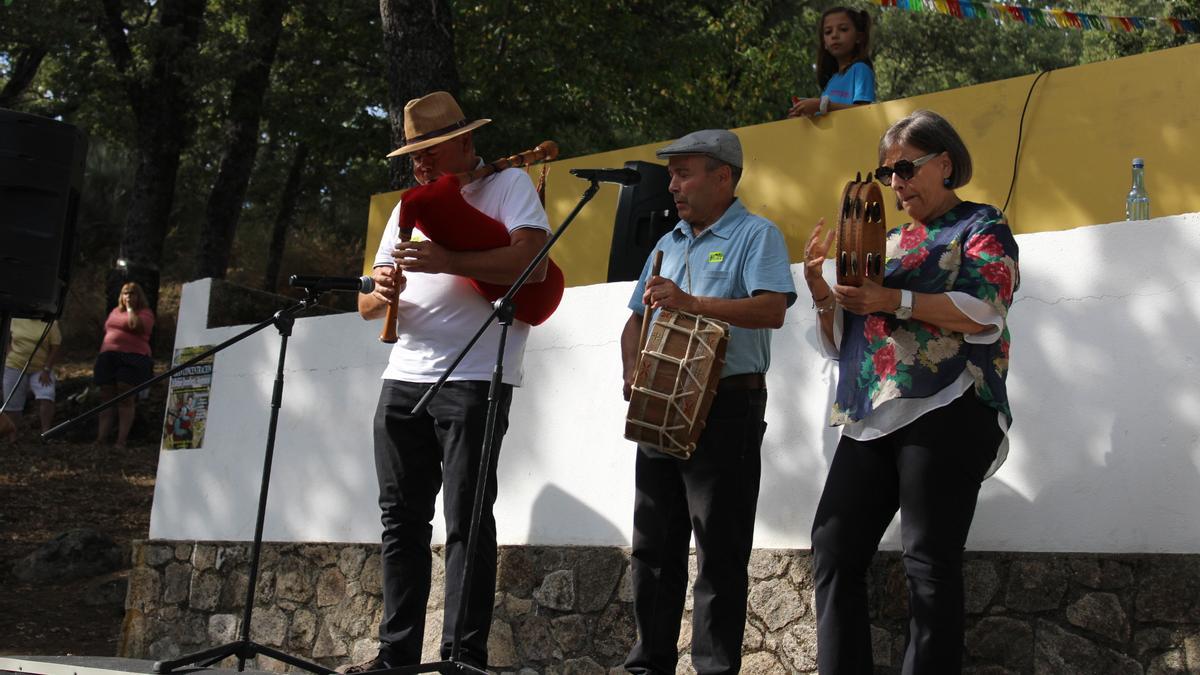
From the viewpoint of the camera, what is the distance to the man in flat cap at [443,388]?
13.9 feet

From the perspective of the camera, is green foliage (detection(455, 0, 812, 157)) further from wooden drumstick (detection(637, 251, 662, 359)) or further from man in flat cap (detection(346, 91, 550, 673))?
wooden drumstick (detection(637, 251, 662, 359))

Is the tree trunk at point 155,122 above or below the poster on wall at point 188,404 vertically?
above

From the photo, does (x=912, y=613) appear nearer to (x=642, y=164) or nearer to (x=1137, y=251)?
(x=1137, y=251)

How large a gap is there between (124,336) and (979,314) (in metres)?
10.1

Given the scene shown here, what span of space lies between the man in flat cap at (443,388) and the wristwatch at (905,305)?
1.35 m

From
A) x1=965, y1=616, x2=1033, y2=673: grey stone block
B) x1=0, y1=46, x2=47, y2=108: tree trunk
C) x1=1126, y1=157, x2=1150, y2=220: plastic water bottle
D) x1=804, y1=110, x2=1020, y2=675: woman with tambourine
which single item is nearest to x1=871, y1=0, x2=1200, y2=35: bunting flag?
x1=1126, y1=157, x2=1150, y2=220: plastic water bottle

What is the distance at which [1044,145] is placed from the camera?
5777 millimetres

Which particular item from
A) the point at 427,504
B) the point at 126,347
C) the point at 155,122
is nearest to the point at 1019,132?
the point at 427,504

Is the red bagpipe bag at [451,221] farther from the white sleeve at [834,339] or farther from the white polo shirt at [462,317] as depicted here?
the white sleeve at [834,339]

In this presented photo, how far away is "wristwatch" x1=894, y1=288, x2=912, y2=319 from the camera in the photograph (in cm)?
338

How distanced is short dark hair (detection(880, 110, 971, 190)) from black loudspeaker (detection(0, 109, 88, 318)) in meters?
3.50

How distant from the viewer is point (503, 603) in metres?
5.43

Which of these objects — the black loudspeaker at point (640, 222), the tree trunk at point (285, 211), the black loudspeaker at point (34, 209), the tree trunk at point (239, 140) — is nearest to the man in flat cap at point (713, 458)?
the black loudspeaker at point (640, 222)

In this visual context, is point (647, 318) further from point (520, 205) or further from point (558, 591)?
point (558, 591)
